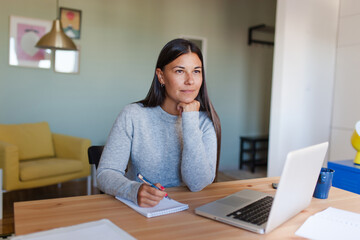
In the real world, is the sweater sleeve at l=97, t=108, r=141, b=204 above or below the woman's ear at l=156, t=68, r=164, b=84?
below

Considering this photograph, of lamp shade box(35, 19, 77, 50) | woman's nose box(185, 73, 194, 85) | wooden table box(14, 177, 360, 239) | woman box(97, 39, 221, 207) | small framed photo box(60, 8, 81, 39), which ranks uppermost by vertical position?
small framed photo box(60, 8, 81, 39)

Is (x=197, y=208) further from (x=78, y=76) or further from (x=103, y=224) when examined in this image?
(x=78, y=76)

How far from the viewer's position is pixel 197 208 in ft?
3.16

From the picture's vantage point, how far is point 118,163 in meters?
1.27

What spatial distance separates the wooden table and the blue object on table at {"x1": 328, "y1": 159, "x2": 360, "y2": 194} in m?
1.08

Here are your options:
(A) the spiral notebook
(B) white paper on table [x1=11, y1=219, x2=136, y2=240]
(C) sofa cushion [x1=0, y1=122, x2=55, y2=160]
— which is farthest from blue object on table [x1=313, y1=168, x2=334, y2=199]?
(C) sofa cushion [x1=0, y1=122, x2=55, y2=160]

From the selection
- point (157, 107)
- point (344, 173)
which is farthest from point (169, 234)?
point (344, 173)

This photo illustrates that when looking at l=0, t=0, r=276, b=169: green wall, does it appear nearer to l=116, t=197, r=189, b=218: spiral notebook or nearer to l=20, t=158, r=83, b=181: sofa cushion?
l=20, t=158, r=83, b=181: sofa cushion

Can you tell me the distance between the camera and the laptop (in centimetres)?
78

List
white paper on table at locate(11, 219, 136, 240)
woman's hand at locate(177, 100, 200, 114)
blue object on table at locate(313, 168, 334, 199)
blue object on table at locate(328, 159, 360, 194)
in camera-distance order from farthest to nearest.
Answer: blue object on table at locate(328, 159, 360, 194) → woman's hand at locate(177, 100, 200, 114) → blue object on table at locate(313, 168, 334, 199) → white paper on table at locate(11, 219, 136, 240)

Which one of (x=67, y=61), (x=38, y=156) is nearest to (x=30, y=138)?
(x=38, y=156)

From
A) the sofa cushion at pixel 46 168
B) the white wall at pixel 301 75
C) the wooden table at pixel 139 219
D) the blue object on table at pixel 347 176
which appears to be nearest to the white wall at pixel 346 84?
the white wall at pixel 301 75

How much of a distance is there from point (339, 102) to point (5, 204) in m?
3.47

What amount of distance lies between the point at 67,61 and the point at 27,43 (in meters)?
0.44
